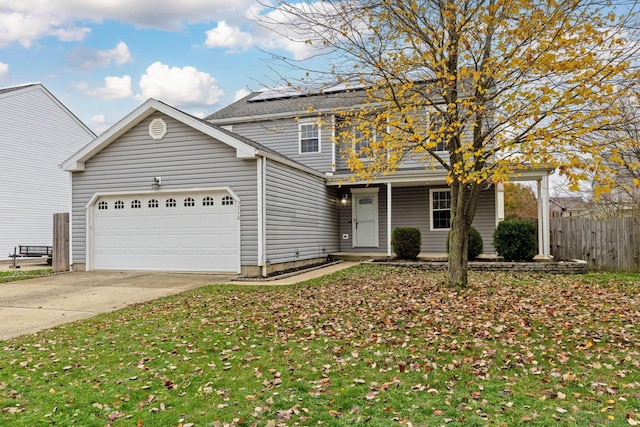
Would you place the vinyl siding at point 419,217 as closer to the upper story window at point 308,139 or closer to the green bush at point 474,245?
the green bush at point 474,245

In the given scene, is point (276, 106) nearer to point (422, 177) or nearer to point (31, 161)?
point (422, 177)

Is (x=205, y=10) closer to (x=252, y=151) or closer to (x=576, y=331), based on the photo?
(x=252, y=151)

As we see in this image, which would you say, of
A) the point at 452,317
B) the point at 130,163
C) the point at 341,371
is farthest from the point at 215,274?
the point at 341,371

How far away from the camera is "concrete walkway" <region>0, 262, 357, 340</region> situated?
23.1 feet

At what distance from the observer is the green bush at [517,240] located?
12.7 metres

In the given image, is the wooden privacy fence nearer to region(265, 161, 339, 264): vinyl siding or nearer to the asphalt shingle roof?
region(265, 161, 339, 264): vinyl siding

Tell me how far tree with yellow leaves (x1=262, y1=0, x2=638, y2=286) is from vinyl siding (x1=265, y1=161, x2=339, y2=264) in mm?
4149

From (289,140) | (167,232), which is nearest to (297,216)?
(167,232)

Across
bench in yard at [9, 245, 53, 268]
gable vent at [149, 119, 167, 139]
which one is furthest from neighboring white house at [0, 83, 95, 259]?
gable vent at [149, 119, 167, 139]

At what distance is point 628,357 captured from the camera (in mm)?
4555

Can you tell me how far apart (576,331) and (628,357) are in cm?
101

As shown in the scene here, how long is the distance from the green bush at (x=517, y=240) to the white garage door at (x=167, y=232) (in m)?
7.63

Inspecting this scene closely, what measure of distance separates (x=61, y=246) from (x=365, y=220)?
10.2 meters

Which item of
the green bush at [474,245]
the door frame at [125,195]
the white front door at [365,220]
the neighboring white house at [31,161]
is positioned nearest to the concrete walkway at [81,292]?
the door frame at [125,195]
